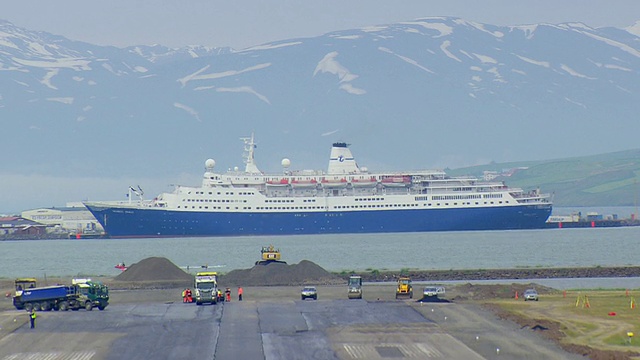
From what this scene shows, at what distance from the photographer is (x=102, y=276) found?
8556cm

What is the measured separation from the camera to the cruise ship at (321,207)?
5974 inches

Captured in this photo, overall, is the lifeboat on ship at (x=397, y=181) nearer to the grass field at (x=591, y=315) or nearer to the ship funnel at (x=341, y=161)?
the ship funnel at (x=341, y=161)

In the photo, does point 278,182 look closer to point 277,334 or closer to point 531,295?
point 531,295

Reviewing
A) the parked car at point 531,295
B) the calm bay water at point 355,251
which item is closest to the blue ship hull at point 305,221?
the calm bay water at point 355,251

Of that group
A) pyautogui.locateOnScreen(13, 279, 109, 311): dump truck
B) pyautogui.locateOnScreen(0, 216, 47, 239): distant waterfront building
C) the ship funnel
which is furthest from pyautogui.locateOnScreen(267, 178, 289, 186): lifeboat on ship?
pyautogui.locateOnScreen(13, 279, 109, 311): dump truck

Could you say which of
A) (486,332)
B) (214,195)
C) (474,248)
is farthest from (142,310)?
(214,195)

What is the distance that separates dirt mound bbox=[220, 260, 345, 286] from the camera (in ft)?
248

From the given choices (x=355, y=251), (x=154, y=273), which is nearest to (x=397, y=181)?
(x=355, y=251)

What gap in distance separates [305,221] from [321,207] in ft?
9.09

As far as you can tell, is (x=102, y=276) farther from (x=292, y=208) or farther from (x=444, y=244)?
(x=292, y=208)

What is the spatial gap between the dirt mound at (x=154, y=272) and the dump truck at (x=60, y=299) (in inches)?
839

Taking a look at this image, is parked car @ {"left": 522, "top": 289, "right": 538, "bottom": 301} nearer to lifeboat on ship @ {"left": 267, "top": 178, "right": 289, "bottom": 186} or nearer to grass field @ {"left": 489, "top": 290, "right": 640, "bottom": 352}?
grass field @ {"left": 489, "top": 290, "right": 640, "bottom": 352}

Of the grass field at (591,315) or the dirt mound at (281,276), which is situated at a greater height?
the dirt mound at (281,276)

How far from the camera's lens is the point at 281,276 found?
76938 millimetres
